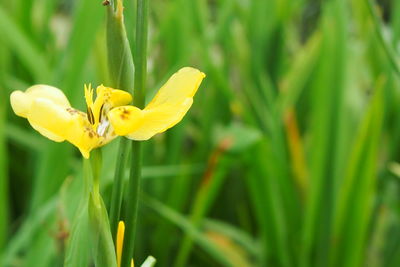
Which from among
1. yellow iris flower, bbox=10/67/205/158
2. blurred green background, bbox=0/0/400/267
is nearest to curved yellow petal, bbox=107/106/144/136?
yellow iris flower, bbox=10/67/205/158

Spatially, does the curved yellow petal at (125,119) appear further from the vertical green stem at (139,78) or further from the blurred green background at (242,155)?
the blurred green background at (242,155)

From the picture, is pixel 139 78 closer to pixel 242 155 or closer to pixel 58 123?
pixel 58 123

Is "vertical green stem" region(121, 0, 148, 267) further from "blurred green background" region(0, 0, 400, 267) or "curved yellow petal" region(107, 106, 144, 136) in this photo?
"blurred green background" region(0, 0, 400, 267)

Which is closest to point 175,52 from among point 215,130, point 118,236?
point 215,130

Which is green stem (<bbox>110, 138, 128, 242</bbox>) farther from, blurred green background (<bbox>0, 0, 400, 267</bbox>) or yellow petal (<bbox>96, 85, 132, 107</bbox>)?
blurred green background (<bbox>0, 0, 400, 267</bbox>)

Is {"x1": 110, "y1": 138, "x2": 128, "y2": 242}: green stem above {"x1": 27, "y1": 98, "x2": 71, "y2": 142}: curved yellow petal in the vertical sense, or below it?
below

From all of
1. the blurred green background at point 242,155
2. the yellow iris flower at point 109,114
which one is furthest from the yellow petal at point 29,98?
the blurred green background at point 242,155

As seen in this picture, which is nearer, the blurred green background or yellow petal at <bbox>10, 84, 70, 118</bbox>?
yellow petal at <bbox>10, 84, 70, 118</bbox>

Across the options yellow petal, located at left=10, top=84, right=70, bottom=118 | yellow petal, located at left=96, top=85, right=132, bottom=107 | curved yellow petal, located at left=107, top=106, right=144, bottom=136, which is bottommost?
curved yellow petal, located at left=107, top=106, right=144, bottom=136
